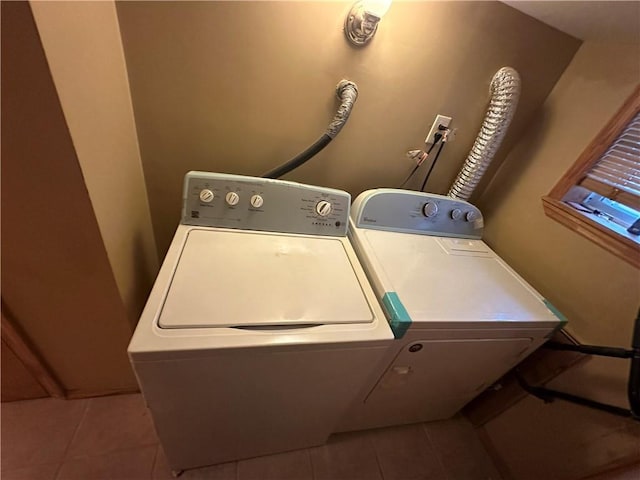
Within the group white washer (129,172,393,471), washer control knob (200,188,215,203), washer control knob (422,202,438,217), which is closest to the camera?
white washer (129,172,393,471)

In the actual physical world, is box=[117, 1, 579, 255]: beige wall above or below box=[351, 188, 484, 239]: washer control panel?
above

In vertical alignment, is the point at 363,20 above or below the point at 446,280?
above

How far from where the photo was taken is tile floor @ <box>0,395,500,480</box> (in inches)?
43.2

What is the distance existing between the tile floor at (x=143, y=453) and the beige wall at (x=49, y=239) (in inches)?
5.5

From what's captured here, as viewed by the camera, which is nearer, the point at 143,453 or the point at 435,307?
the point at 435,307

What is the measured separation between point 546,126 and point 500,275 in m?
0.73

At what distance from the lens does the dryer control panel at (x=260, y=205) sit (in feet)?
3.14

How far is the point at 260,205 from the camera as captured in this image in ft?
3.26

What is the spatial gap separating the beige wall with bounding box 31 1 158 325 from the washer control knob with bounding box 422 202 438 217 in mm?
1148

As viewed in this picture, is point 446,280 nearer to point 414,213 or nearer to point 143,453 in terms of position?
point 414,213

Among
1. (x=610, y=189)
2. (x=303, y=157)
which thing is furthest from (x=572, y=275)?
(x=303, y=157)

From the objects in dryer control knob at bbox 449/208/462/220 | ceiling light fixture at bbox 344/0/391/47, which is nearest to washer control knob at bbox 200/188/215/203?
ceiling light fixture at bbox 344/0/391/47

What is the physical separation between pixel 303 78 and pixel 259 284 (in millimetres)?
769

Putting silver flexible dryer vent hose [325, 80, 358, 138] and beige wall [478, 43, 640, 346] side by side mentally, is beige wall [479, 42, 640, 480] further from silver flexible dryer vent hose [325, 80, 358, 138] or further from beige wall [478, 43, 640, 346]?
silver flexible dryer vent hose [325, 80, 358, 138]
